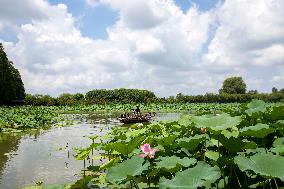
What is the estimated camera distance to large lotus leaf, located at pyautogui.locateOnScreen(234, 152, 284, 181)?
3.03 meters

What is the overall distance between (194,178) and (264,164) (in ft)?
1.96

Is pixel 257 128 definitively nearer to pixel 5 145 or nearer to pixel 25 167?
pixel 25 167

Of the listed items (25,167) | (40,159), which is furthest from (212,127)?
(40,159)

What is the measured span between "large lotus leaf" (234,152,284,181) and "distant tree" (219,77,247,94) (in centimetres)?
9665

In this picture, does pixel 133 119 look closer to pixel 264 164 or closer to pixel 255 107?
pixel 255 107

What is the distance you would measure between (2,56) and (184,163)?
4535 cm

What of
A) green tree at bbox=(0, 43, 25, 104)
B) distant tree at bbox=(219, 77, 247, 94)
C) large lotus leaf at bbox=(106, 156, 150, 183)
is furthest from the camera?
distant tree at bbox=(219, 77, 247, 94)

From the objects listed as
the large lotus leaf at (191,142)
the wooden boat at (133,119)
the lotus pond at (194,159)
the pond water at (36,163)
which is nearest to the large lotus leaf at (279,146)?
the lotus pond at (194,159)

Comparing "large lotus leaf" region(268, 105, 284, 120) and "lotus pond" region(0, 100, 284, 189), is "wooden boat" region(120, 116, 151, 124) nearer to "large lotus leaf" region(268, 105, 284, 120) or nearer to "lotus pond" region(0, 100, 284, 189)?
"lotus pond" region(0, 100, 284, 189)

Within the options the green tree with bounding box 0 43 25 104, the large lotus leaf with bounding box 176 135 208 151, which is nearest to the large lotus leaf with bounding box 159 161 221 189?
the large lotus leaf with bounding box 176 135 208 151

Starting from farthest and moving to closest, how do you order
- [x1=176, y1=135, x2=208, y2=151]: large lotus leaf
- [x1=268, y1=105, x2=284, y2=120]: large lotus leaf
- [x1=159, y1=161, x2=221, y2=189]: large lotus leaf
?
[x1=268, y1=105, x2=284, y2=120]: large lotus leaf, [x1=176, y1=135, x2=208, y2=151]: large lotus leaf, [x1=159, y1=161, x2=221, y2=189]: large lotus leaf

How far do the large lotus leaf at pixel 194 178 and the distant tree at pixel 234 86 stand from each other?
96.8 meters

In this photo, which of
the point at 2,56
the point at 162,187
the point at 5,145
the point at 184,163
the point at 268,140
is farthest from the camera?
the point at 2,56

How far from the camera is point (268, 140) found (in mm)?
5129
